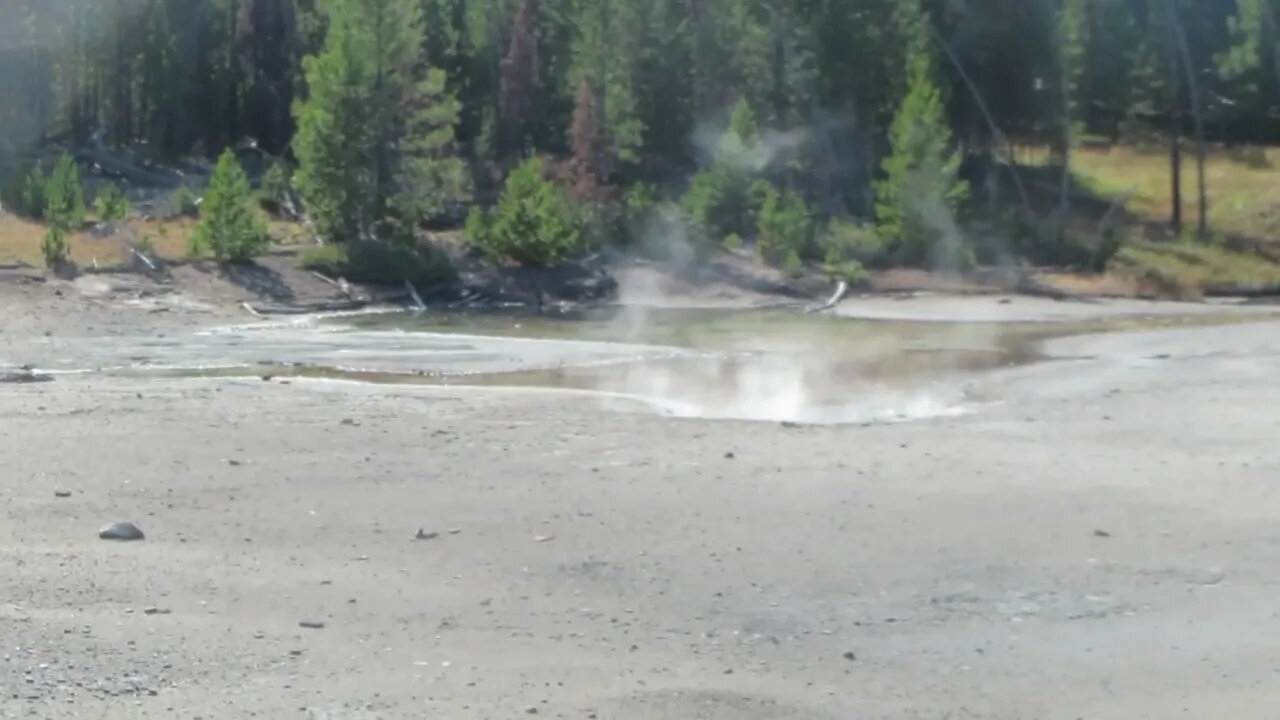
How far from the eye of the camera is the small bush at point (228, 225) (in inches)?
1518

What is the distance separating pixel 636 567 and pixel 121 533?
11.3 ft

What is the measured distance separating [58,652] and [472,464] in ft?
21.5

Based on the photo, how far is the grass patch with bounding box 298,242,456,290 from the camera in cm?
4062

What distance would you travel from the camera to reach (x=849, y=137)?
54.1 m

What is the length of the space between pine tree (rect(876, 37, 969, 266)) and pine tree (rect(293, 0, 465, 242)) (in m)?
11.1

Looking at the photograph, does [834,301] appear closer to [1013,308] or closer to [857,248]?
[1013,308]

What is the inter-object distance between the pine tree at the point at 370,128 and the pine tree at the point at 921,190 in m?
11.1

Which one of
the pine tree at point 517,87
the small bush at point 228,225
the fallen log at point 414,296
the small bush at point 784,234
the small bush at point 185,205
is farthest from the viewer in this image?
the pine tree at point 517,87

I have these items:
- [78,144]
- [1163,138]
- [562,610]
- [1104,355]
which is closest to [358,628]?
[562,610]

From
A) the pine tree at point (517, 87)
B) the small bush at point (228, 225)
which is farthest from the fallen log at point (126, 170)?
the small bush at point (228, 225)

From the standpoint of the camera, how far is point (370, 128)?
4272 centimetres

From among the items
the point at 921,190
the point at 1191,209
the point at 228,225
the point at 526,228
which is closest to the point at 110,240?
the point at 228,225

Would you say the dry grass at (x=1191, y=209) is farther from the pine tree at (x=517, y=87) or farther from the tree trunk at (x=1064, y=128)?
the pine tree at (x=517, y=87)

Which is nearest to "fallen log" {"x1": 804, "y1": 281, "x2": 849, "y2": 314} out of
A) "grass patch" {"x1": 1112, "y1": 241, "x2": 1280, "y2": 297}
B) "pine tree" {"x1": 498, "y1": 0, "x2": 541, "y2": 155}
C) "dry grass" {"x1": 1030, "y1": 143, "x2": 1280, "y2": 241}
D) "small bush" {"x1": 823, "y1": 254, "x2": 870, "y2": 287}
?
"small bush" {"x1": 823, "y1": 254, "x2": 870, "y2": 287}
